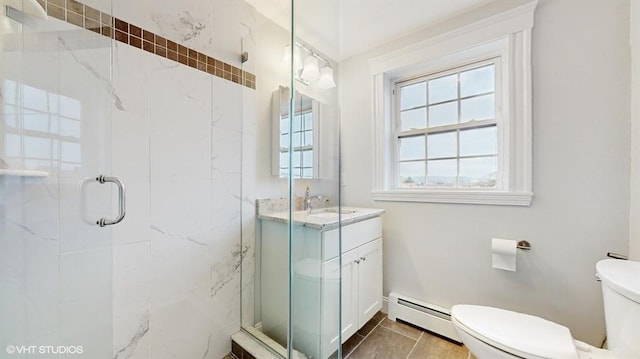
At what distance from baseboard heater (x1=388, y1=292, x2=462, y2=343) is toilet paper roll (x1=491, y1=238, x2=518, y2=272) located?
50cm

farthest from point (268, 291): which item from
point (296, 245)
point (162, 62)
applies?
point (162, 62)

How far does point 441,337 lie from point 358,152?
153 cm

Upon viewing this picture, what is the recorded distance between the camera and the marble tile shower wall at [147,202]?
2.82ft

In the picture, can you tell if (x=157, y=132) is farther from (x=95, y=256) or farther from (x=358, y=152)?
(x=358, y=152)

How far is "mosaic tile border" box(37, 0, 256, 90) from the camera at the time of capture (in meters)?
0.91

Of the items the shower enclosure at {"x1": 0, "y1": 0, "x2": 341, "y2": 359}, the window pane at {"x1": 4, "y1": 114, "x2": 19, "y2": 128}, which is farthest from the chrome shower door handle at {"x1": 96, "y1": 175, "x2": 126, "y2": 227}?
the window pane at {"x1": 4, "y1": 114, "x2": 19, "y2": 128}

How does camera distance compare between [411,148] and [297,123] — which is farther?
[411,148]

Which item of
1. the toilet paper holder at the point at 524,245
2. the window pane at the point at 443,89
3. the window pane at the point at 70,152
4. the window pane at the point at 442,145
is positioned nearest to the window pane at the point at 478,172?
the window pane at the point at 442,145

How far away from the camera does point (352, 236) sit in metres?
1.57

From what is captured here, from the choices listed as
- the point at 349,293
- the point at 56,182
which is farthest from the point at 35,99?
the point at 349,293

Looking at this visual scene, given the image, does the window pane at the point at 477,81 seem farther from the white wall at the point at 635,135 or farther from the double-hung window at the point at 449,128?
the white wall at the point at 635,135

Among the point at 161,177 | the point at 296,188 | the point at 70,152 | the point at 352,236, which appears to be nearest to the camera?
the point at 70,152

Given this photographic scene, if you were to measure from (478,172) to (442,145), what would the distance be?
0.33m

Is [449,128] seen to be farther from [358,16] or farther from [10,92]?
[10,92]
